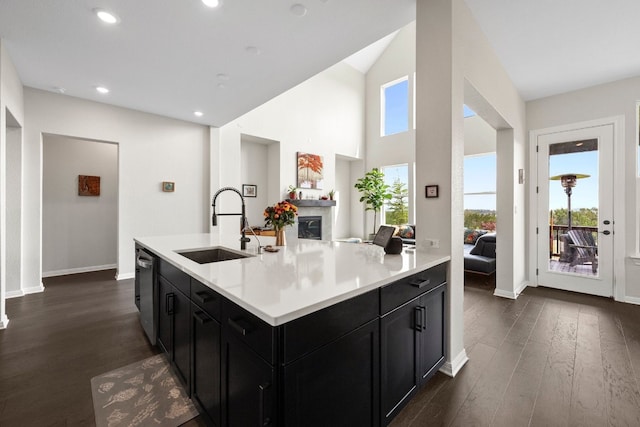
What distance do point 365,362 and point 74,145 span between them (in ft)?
20.3

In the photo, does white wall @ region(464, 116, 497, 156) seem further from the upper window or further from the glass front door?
the glass front door

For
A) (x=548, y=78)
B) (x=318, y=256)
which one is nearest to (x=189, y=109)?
(x=318, y=256)

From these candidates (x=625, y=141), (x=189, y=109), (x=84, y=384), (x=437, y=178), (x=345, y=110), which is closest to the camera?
(x=84, y=384)

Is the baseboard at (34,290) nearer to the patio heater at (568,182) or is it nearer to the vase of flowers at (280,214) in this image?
the vase of flowers at (280,214)

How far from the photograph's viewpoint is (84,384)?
5.99 ft

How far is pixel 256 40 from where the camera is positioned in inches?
107

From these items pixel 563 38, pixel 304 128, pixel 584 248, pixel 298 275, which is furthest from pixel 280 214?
pixel 304 128

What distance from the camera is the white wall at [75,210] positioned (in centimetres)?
468

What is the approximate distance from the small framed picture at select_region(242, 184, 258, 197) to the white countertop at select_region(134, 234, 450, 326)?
13.9 feet

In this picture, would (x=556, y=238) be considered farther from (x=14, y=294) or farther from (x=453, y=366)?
(x=14, y=294)

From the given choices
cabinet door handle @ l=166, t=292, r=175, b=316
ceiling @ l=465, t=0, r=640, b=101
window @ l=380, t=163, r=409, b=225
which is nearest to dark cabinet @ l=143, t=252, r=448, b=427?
cabinet door handle @ l=166, t=292, r=175, b=316

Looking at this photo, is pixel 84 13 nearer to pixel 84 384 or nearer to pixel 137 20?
pixel 137 20

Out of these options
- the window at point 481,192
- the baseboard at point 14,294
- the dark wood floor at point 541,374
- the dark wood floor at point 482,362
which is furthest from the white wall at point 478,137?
the baseboard at point 14,294

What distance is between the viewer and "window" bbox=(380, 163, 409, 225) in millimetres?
7562
